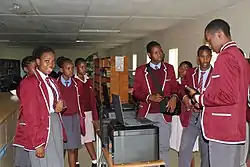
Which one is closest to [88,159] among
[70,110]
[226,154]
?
[70,110]

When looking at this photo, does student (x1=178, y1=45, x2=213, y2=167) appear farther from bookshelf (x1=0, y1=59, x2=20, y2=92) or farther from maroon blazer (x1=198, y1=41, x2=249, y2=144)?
bookshelf (x1=0, y1=59, x2=20, y2=92)

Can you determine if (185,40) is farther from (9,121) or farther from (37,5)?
(9,121)

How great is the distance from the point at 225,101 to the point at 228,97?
0.11 feet

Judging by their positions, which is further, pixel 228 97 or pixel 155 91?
pixel 155 91

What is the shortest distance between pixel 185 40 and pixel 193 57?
1.84ft

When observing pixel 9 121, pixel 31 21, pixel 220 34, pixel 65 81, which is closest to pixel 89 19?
pixel 31 21

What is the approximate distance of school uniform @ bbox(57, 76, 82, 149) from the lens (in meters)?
3.52

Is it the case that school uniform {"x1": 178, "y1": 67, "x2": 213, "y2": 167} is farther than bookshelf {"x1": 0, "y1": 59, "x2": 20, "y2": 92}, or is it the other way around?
bookshelf {"x1": 0, "y1": 59, "x2": 20, "y2": 92}

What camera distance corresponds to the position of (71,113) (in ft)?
11.7

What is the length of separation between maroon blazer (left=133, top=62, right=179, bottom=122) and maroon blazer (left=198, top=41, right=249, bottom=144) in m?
1.05

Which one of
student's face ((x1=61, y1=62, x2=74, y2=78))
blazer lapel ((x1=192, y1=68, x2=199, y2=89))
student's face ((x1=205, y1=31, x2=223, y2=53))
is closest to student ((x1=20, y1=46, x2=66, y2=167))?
student's face ((x1=61, y1=62, x2=74, y2=78))

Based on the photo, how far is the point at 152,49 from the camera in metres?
3.22

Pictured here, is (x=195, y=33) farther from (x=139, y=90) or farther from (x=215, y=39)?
(x=215, y=39)

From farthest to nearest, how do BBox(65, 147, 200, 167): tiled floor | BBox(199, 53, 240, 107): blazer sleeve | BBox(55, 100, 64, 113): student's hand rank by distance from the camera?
BBox(65, 147, 200, 167): tiled floor → BBox(55, 100, 64, 113): student's hand → BBox(199, 53, 240, 107): blazer sleeve
